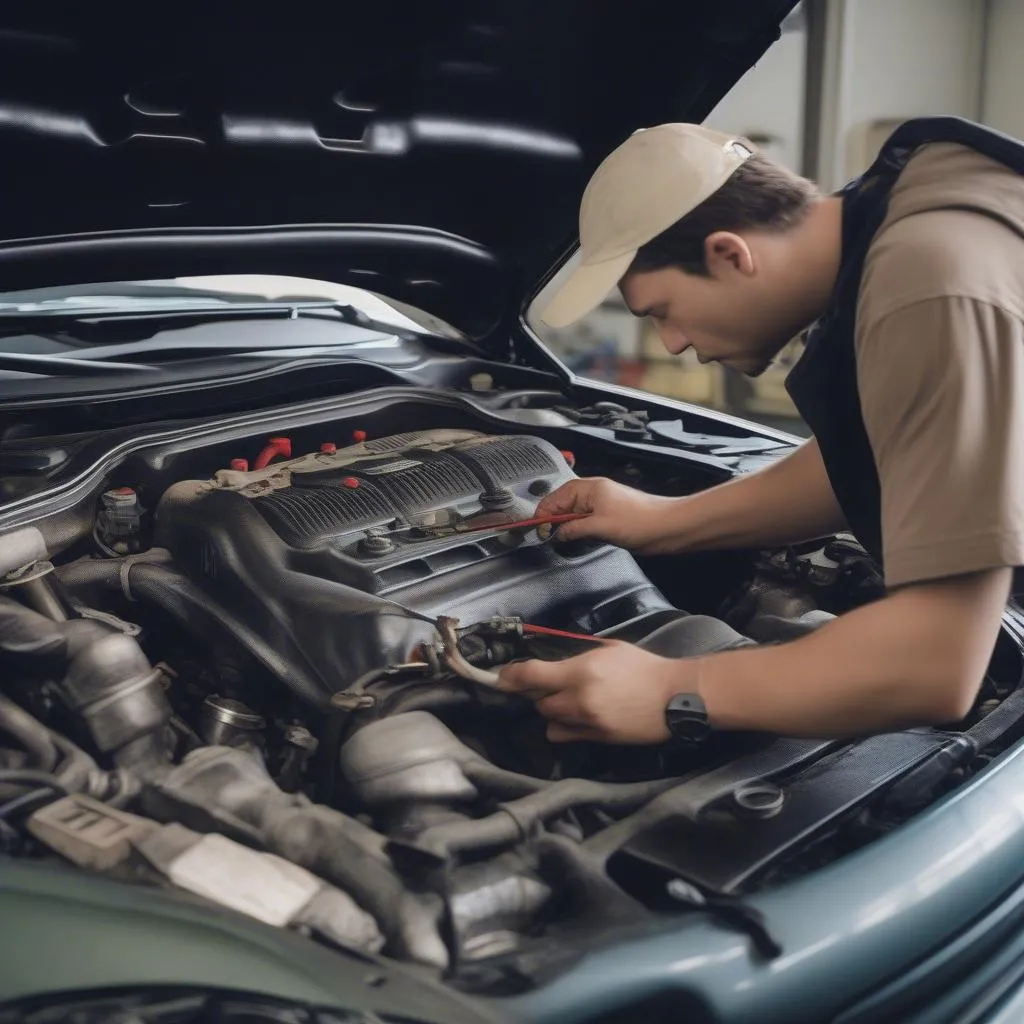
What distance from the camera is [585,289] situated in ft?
4.40

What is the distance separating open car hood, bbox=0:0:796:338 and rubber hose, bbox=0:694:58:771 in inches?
29.1

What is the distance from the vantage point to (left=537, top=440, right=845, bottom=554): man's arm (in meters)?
1.60

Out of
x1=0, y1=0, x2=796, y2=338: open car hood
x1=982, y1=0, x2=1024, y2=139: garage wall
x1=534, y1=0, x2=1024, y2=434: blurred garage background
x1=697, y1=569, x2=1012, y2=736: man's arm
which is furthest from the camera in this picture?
x1=982, y1=0, x2=1024, y2=139: garage wall

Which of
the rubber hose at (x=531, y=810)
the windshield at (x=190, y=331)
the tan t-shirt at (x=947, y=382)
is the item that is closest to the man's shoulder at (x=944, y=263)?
the tan t-shirt at (x=947, y=382)

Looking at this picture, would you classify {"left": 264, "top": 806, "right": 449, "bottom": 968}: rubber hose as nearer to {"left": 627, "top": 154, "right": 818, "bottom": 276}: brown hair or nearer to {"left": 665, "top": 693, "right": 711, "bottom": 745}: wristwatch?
{"left": 665, "top": 693, "right": 711, "bottom": 745}: wristwatch

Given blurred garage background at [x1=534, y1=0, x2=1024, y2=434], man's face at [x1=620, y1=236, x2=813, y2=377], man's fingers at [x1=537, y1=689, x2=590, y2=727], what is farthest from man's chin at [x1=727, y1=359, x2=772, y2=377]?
blurred garage background at [x1=534, y1=0, x2=1024, y2=434]

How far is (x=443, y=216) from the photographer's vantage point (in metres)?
2.06

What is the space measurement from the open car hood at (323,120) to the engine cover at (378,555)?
42 centimetres

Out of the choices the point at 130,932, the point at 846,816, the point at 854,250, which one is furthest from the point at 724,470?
the point at 130,932

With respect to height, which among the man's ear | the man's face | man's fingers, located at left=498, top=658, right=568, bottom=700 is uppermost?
the man's ear

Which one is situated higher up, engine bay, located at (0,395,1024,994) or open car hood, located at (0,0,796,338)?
open car hood, located at (0,0,796,338)

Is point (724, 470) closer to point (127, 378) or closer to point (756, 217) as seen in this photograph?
point (756, 217)

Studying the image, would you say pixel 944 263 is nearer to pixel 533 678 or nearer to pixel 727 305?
pixel 727 305

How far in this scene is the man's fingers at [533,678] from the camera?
1181 millimetres
